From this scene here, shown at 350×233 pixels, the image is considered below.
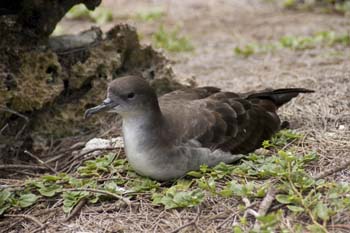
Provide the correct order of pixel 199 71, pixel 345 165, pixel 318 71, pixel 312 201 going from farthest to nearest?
pixel 199 71, pixel 318 71, pixel 345 165, pixel 312 201

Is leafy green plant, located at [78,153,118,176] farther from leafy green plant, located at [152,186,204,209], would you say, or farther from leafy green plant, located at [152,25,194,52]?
leafy green plant, located at [152,25,194,52]

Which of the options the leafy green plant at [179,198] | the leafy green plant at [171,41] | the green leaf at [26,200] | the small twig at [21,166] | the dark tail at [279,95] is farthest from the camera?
the leafy green plant at [171,41]

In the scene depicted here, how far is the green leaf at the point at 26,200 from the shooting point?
4531 mm

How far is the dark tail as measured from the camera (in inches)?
219

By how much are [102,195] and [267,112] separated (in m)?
1.64

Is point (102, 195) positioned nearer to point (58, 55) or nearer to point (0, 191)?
point (0, 191)

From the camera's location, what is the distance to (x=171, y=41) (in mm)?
9289

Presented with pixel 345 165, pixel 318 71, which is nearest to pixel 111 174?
pixel 345 165

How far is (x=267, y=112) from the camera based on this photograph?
214 inches

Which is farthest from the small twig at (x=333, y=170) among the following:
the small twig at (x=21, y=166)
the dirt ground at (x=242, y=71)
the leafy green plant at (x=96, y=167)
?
the small twig at (x=21, y=166)

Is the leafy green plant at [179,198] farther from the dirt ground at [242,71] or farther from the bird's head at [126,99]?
the bird's head at [126,99]

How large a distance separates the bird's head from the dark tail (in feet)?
3.83

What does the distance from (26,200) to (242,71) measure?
401 cm

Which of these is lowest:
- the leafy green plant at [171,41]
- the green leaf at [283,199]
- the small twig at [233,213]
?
the small twig at [233,213]
